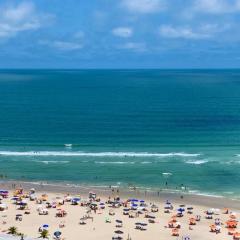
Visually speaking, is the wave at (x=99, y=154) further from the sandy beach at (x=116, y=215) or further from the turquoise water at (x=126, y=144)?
the sandy beach at (x=116, y=215)

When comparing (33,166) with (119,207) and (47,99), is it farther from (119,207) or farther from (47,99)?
(47,99)

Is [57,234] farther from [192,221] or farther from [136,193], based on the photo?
[136,193]

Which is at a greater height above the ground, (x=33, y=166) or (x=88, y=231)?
(x=33, y=166)

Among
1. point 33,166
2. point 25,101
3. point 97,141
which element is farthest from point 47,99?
point 33,166

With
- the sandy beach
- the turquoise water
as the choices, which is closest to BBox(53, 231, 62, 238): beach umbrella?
the sandy beach

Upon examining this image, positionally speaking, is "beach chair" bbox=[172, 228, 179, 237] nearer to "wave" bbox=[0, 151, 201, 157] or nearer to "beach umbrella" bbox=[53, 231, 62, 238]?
"beach umbrella" bbox=[53, 231, 62, 238]

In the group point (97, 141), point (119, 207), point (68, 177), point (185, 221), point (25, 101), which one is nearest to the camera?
point (185, 221)

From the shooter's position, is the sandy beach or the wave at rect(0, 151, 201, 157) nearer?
the sandy beach
